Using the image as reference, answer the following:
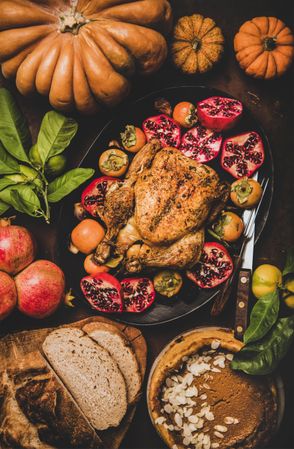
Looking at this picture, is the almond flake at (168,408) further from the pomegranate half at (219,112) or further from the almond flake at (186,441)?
the pomegranate half at (219,112)

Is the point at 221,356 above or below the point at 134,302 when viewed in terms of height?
below

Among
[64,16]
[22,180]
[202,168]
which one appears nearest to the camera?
[64,16]

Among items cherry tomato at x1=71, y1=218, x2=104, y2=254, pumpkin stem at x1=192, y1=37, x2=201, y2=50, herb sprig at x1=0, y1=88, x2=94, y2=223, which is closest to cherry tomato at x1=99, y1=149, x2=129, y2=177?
herb sprig at x1=0, y1=88, x2=94, y2=223

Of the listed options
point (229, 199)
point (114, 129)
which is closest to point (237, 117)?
point (229, 199)

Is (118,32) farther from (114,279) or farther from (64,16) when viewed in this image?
(114,279)

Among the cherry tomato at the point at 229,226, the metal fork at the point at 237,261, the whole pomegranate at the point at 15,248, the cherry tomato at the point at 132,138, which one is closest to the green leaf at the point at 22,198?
the whole pomegranate at the point at 15,248

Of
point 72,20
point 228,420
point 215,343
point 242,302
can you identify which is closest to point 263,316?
point 242,302
